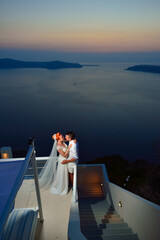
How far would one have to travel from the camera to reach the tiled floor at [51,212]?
3354mm

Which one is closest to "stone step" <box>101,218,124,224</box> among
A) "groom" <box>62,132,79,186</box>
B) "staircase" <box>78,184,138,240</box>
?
"staircase" <box>78,184,138,240</box>

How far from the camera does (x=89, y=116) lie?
5791 cm

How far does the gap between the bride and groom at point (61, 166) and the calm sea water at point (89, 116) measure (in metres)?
35.8

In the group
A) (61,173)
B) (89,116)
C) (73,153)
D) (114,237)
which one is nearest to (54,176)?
(61,173)

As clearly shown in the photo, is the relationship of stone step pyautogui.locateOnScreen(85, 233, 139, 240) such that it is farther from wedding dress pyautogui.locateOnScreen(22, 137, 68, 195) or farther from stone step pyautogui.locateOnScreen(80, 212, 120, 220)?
stone step pyautogui.locateOnScreen(80, 212, 120, 220)

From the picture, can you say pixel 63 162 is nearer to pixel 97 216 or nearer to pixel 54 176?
pixel 54 176

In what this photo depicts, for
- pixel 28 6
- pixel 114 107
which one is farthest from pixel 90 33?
pixel 28 6

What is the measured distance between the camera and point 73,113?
194ft

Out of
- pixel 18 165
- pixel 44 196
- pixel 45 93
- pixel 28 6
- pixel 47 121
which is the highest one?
pixel 28 6

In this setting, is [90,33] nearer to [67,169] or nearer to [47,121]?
[47,121]

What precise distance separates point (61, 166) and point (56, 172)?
0.31m

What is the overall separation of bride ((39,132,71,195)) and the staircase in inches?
37.6

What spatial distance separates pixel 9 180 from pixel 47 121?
5485cm

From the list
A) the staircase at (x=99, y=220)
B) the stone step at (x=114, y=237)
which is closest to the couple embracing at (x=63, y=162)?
the staircase at (x=99, y=220)
